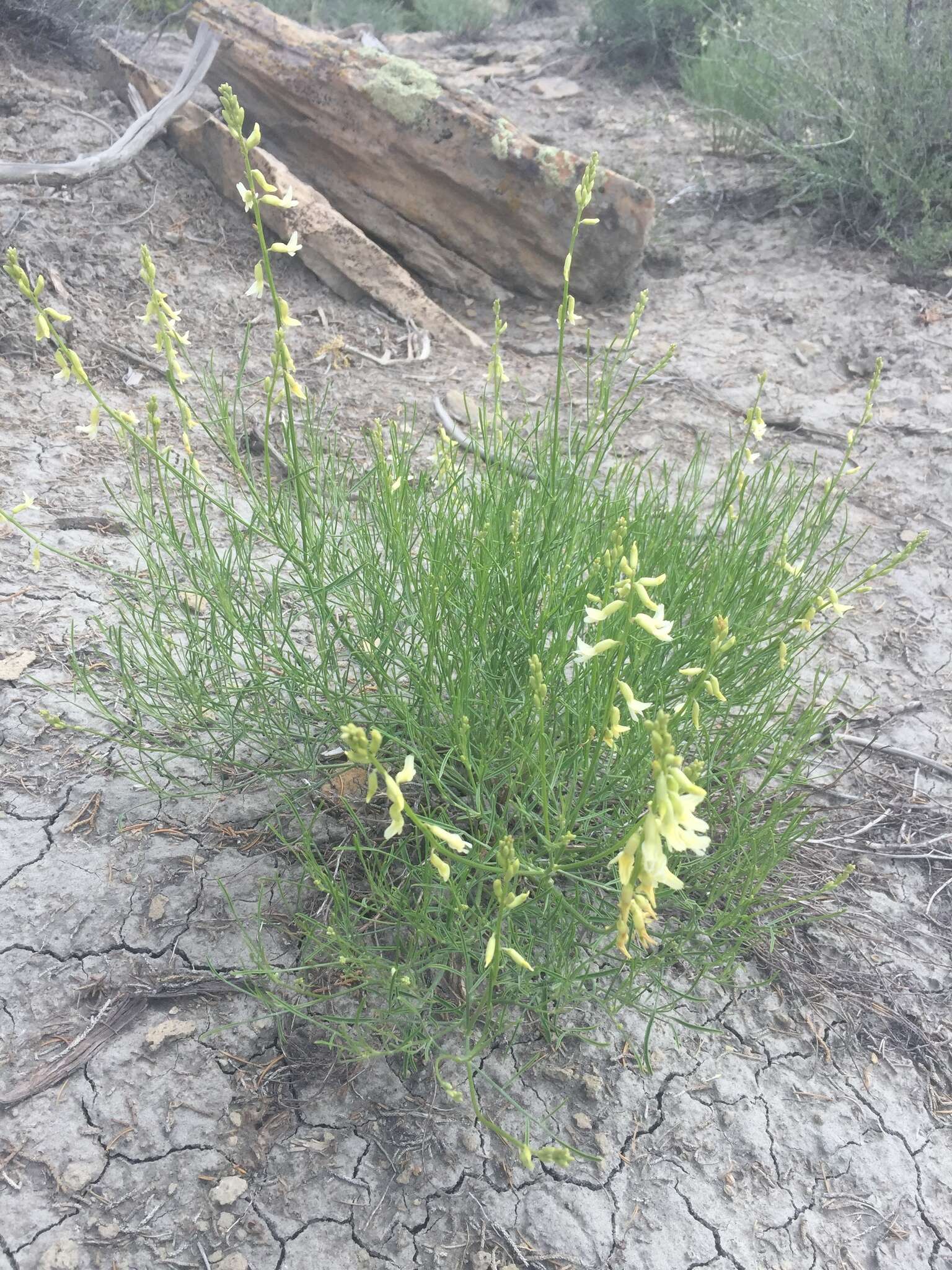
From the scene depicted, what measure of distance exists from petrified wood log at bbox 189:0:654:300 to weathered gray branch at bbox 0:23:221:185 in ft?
0.40

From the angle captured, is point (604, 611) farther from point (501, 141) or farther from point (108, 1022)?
point (501, 141)

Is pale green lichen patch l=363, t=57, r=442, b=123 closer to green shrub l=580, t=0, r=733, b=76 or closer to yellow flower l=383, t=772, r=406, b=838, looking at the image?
green shrub l=580, t=0, r=733, b=76

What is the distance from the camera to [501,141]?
177 inches

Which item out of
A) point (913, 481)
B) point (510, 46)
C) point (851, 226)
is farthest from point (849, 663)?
point (510, 46)

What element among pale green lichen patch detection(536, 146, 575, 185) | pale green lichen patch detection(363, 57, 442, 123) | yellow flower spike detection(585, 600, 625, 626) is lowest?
yellow flower spike detection(585, 600, 625, 626)

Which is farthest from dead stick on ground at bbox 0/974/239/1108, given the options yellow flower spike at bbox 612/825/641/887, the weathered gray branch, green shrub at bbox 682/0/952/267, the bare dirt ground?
green shrub at bbox 682/0/952/267

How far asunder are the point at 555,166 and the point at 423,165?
68 centimetres

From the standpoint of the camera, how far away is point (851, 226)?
5.19 metres

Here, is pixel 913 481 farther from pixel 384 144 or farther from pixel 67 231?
pixel 67 231

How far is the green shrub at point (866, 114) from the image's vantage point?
481 centimetres

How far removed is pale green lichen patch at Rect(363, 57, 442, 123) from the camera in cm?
451

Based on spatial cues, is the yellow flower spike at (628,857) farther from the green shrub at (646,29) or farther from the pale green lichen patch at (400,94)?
the green shrub at (646,29)

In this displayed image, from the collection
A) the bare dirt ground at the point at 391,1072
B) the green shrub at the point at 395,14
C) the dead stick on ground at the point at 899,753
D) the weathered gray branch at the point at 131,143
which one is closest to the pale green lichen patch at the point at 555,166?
the weathered gray branch at the point at 131,143

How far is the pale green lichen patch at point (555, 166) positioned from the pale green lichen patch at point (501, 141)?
0.16 meters
